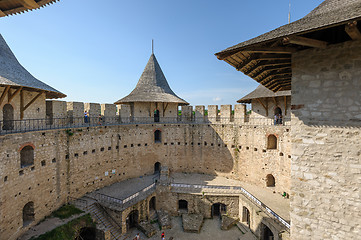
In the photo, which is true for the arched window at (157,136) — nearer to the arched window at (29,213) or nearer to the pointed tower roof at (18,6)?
the arched window at (29,213)

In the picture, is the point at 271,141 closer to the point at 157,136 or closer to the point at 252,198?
the point at 252,198

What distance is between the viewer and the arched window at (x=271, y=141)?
15.2 metres

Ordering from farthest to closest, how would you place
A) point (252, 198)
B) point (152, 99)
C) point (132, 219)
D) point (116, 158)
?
1. point (152, 99)
2. point (116, 158)
3. point (132, 219)
4. point (252, 198)

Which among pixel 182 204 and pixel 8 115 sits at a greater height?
pixel 8 115

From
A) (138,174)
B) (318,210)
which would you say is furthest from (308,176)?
(138,174)

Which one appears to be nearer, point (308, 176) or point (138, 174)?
point (308, 176)

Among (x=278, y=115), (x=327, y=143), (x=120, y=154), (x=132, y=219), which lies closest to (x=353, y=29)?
(x=327, y=143)

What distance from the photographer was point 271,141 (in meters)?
15.3

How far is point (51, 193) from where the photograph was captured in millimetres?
11492

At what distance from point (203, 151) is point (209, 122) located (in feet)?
10.3

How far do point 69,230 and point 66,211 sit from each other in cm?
173

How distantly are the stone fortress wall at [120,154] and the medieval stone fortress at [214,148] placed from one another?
8 centimetres

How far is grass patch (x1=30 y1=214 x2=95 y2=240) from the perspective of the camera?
9453 mm

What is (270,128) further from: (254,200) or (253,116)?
(254,200)
